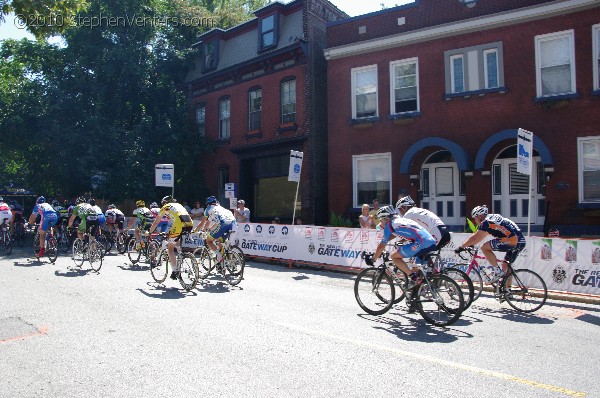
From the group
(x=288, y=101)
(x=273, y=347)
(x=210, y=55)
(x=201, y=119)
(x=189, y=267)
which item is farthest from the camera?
(x=201, y=119)

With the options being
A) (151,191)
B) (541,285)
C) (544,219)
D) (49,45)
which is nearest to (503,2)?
(544,219)

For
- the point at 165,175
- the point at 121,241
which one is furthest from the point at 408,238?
the point at 165,175

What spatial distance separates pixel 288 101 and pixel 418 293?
593 inches

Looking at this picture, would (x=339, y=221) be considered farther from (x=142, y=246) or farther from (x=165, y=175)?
(x=142, y=246)

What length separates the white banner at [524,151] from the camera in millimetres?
11453

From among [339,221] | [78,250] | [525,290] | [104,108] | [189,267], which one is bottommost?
[525,290]

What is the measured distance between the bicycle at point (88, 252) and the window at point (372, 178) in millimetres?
9997

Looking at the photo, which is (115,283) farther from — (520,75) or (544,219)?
(520,75)

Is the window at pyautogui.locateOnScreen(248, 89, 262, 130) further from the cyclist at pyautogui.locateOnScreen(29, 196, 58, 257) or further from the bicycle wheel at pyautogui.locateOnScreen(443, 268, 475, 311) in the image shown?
the bicycle wheel at pyautogui.locateOnScreen(443, 268, 475, 311)

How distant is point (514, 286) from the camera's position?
8.42 metres

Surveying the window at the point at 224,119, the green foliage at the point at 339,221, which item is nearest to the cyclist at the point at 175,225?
the green foliage at the point at 339,221

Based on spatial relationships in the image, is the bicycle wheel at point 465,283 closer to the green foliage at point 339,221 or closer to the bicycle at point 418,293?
the bicycle at point 418,293

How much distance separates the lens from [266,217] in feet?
73.0

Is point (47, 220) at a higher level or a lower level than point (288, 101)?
lower
